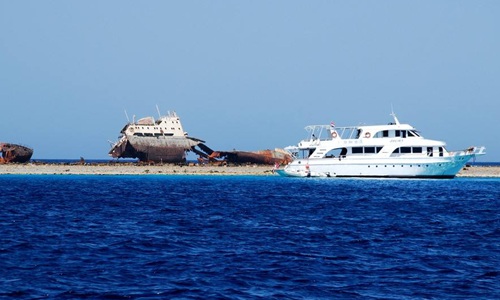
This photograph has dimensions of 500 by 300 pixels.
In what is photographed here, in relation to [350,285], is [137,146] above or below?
above

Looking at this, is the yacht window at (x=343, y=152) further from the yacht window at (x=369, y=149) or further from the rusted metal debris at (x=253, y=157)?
the rusted metal debris at (x=253, y=157)

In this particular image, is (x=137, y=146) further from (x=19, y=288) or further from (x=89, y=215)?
(x=19, y=288)

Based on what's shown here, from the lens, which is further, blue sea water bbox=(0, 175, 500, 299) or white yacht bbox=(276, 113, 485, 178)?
white yacht bbox=(276, 113, 485, 178)

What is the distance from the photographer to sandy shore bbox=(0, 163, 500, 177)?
7838 cm

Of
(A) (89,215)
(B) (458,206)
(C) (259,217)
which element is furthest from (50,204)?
(B) (458,206)

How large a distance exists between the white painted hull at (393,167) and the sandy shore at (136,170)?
1320 centimetres

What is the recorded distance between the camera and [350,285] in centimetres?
1444

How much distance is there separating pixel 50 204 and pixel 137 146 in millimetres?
48723

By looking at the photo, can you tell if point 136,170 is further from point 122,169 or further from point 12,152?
point 12,152

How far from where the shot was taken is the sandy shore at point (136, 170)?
78375 mm

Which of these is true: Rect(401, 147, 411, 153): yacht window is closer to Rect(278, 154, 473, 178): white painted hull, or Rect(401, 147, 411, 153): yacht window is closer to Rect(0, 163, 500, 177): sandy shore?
Rect(278, 154, 473, 178): white painted hull

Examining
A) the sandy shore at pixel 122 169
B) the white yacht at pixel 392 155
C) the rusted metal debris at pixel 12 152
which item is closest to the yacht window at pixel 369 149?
the white yacht at pixel 392 155

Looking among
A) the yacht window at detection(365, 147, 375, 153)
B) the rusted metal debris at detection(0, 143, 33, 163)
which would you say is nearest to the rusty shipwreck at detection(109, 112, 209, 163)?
the rusted metal debris at detection(0, 143, 33, 163)

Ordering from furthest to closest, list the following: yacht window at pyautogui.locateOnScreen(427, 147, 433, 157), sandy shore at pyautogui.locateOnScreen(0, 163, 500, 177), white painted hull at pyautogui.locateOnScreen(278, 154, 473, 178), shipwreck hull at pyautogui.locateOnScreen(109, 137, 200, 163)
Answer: shipwreck hull at pyautogui.locateOnScreen(109, 137, 200, 163)
sandy shore at pyautogui.locateOnScreen(0, 163, 500, 177)
yacht window at pyautogui.locateOnScreen(427, 147, 433, 157)
white painted hull at pyautogui.locateOnScreen(278, 154, 473, 178)
